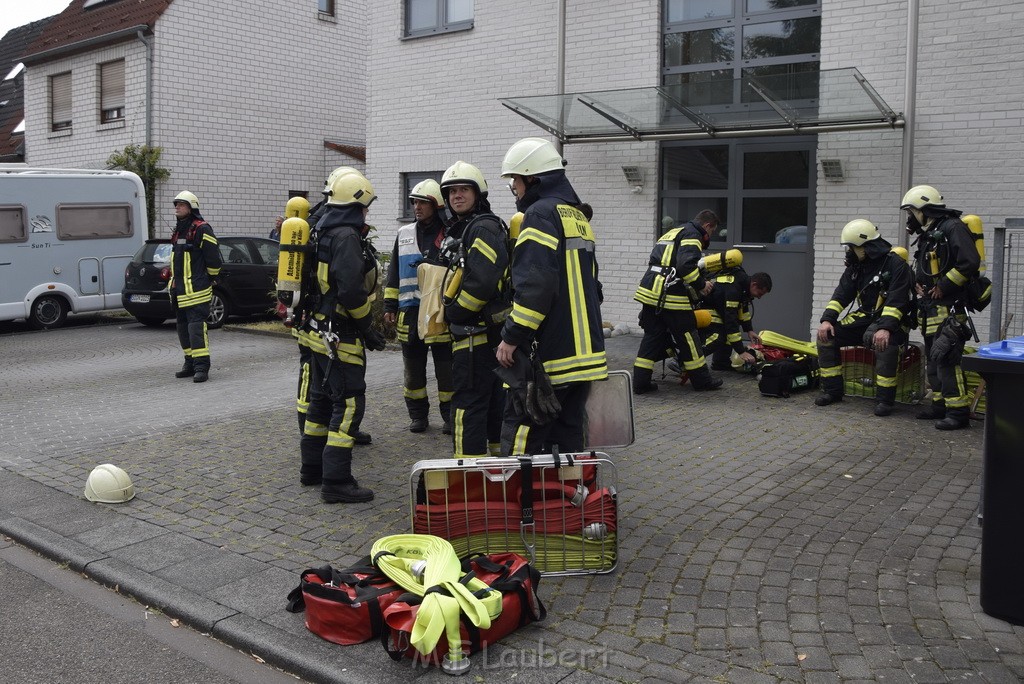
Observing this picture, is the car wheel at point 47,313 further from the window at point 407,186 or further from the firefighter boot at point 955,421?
the firefighter boot at point 955,421

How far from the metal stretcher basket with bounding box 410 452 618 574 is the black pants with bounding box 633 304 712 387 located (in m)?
4.76

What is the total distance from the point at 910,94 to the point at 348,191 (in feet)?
25.0

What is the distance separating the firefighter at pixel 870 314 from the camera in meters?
8.49

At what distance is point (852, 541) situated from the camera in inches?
205

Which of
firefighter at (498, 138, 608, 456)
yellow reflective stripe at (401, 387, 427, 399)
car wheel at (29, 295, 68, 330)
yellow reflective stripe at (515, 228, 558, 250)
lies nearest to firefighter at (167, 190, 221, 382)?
yellow reflective stripe at (401, 387, 427, 399)

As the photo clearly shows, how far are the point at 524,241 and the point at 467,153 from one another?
1059 centimetres

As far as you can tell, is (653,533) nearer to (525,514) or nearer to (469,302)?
(525,514)

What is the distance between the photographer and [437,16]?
15.5 m

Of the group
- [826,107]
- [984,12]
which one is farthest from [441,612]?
[984,12]

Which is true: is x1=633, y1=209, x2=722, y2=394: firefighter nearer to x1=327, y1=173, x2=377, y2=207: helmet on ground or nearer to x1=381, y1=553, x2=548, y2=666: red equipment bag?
x1=327, y1=173, x2=377, y2=207: helmet on ground

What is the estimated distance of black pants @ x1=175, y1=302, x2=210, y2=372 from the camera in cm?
1056

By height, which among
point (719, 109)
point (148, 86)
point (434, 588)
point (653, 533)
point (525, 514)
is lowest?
point (653, 533)

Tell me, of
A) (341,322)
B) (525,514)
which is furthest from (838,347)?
(525,514)

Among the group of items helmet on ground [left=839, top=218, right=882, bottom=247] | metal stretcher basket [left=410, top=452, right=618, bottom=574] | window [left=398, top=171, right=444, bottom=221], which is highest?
window [left=398, top=171, right=444, bottom=221]
